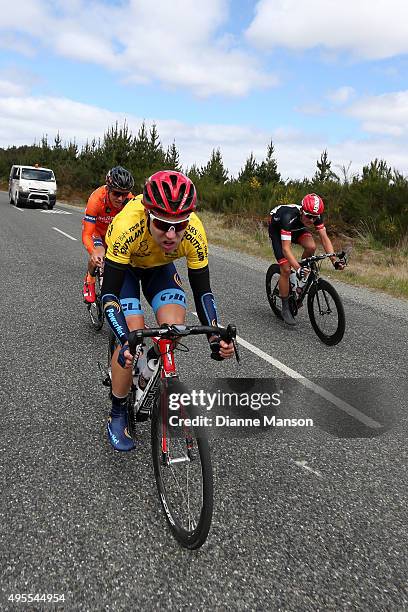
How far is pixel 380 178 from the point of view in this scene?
18.0 metres

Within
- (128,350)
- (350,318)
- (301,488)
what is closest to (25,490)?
(128,350)

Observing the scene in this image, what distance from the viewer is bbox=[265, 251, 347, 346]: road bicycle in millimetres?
6082

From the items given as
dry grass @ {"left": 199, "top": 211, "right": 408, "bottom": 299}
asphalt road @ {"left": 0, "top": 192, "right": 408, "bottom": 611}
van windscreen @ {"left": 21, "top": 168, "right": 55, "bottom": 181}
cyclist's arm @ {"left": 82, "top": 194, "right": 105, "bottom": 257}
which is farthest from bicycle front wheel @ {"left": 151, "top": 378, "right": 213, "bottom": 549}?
van windscreen @ {"left": 21, "top": 168, "right": 55, "bottom": 181}

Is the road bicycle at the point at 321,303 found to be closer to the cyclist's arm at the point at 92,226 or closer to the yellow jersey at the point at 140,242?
the cyclist's arm at the point at 92,226

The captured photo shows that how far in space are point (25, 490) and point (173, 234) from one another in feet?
5.72

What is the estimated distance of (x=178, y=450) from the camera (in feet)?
8.58

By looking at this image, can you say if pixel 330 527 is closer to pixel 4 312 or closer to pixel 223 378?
pixel 223 378

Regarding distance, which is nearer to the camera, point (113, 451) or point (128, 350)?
point (128, 350)

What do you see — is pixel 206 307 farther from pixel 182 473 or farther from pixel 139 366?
pixel 182 473

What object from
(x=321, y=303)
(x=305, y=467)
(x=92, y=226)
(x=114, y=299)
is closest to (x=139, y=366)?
(x=114, y=299)

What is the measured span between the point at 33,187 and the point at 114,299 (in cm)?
2536

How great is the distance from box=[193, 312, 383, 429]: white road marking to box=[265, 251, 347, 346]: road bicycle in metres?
1.04

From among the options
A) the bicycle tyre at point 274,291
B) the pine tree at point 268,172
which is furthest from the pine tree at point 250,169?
the bicycle tyre at point 274,291

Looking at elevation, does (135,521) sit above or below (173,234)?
below
